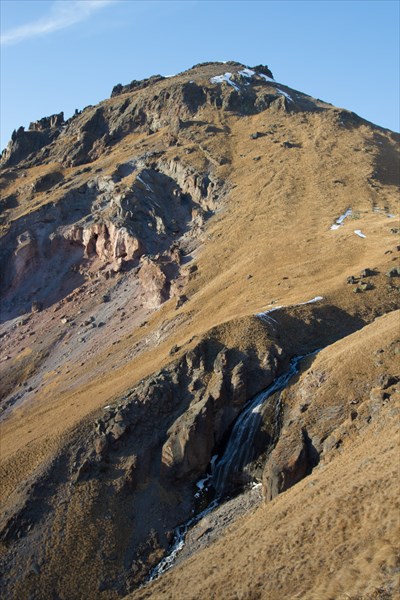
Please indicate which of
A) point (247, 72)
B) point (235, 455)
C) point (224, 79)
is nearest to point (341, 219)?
point (235, 455)

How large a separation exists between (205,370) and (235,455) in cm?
748

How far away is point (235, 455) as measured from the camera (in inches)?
1481

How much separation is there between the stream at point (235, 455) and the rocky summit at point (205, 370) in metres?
0.14

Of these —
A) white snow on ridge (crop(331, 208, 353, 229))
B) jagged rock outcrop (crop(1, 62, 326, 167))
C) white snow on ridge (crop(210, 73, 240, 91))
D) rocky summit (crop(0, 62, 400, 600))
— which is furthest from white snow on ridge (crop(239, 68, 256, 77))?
white snow on ridge (crop(331, 208, 353, 229))

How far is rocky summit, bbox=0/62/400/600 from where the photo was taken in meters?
27.1

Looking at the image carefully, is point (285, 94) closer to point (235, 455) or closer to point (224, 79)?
point (224, 79)

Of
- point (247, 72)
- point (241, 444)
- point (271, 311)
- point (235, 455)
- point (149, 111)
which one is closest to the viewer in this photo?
point (235, 455)

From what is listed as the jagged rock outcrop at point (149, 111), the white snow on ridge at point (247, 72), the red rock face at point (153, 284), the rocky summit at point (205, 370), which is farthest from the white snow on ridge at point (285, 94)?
the red rock face at point (153, 284)

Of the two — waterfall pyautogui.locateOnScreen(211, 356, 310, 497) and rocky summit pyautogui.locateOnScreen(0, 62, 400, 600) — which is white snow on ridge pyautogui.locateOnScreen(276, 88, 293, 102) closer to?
rocky summit pyautogui.locateOnScreen(0, 62, 400, 600)

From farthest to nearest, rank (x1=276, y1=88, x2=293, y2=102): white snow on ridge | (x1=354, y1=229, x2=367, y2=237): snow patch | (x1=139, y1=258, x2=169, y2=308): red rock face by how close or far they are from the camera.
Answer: (x1=276, y1=88, x2=293, y2=102): white snow on ridge < (x1=139, y1=258, x2=169, y2=308): red rock face < (x1=354, y1=229, x2=367, y2=237): snow patch

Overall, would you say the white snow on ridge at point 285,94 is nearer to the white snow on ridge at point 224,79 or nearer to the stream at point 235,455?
the white snow on ridge at point 224,79

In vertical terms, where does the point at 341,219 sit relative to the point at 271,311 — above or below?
above

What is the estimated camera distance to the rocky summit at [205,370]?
89.0ft

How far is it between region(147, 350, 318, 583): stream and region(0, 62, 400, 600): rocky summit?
14cm
